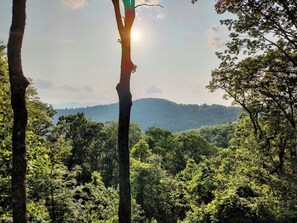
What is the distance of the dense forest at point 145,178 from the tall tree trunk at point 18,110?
2.46 m

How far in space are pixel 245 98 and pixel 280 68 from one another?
6782 millimetres

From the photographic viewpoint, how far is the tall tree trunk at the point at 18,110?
604 cm

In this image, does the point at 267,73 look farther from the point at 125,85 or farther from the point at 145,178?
the point at 145,178

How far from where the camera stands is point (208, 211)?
14812mm

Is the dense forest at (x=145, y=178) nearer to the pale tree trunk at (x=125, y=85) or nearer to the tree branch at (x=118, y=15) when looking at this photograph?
the pale tree trunk at (x=125, y=85)

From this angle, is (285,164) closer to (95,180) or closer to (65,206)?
(65,206)

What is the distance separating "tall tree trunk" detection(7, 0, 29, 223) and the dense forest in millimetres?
2460

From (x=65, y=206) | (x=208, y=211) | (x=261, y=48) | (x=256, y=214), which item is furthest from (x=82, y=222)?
(x=261, y=48)

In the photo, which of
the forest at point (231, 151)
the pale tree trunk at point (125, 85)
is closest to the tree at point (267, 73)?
the forest at point (231, 151)

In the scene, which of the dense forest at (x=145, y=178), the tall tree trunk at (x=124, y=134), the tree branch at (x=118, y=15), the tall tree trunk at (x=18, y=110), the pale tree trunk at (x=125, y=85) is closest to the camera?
the tall tree trunk at (x=18, y=110)

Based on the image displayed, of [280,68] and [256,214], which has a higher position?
[280,68]

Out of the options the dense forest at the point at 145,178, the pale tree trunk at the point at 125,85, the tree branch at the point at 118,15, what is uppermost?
the tree branch at the point at 118,15

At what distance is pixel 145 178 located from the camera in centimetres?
3675

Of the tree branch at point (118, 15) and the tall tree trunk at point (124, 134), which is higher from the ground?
the tree branch at point (118, 15)
